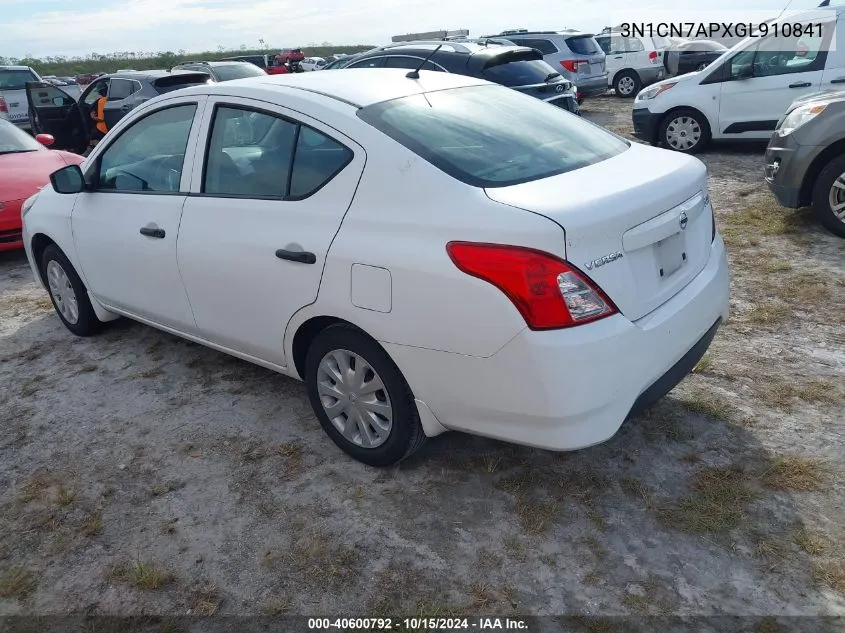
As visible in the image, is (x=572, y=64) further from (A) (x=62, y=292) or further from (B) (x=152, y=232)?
(B) (x=152, y=232)

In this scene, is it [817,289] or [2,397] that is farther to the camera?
[817,289]

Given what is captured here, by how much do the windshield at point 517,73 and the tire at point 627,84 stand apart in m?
9.63

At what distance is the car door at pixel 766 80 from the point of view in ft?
28.3

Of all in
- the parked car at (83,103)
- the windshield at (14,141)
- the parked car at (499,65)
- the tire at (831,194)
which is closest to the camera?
the tire at (831,194)

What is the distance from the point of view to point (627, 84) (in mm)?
18297

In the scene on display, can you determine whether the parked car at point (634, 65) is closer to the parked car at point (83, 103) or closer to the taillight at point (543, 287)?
the parked car at point (83, 103)

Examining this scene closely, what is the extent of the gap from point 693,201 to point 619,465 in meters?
1.18

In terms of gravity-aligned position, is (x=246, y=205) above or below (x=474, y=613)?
above

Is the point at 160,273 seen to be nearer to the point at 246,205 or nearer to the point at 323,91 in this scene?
the point at 246,205

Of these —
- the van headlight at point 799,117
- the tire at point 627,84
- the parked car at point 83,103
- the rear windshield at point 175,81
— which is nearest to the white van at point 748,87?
the van headlight at point 799,117

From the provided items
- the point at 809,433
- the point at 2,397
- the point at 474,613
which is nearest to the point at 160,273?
the point at 2,397

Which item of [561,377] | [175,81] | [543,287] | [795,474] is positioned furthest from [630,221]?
[175,81]

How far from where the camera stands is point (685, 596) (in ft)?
7.98

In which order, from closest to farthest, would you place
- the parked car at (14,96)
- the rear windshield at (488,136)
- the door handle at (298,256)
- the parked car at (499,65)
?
1. the rear windshield at (488,136)
2. the door handle at (298,256)
3. the parked car at (499,65)
4. the parked car at (14,96)
